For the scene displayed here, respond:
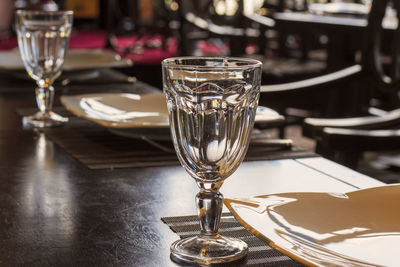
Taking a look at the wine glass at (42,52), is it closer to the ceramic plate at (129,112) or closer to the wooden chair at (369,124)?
the ceramic plate at (129,112)

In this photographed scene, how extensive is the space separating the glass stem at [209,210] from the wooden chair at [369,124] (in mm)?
967

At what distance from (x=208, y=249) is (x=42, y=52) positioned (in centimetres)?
57

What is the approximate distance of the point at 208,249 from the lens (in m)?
0.48

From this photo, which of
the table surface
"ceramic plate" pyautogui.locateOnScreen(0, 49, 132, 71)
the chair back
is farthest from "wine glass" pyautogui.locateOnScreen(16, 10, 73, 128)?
the chair back

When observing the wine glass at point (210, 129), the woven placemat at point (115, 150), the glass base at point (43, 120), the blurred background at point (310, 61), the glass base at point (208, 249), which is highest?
the wine glass at point (210, 129)

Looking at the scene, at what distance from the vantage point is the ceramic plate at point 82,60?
4.48 ft

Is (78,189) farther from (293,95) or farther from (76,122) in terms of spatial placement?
(293,95)

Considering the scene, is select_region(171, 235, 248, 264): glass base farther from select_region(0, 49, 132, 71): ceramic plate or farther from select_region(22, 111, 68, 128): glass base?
select_region(0, 49, 132, 71): ceramic plate

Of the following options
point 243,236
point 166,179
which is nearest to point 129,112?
point 166,179

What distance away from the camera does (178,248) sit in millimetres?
484

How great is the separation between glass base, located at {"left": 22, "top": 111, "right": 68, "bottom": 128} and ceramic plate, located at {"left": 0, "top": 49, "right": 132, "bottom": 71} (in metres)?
0.35

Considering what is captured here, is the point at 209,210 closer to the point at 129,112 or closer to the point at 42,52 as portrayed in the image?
the point at 129,112

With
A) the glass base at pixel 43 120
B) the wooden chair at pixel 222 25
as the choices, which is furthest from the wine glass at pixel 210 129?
the wooden chair at pixel 222 25

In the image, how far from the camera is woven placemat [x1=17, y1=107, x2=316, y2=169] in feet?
2.55
